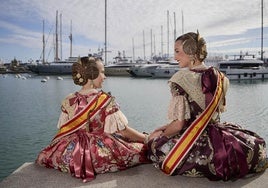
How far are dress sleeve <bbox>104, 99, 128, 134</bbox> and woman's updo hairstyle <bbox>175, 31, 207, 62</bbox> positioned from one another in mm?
937

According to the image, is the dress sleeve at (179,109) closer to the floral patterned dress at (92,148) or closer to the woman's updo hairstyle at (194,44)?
the woman's updo hairstyle at (194,44)

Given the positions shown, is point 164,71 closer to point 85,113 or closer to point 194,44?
point 85,113

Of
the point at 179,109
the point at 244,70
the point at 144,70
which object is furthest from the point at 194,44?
the point at 144,70

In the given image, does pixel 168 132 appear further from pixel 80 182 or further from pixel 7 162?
pixel 7 162

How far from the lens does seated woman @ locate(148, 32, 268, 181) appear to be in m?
2.91

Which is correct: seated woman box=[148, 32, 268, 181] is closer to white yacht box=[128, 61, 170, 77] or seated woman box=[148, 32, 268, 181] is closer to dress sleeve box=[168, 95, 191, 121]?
dress sleeve box=[168, 95, 191, 121]

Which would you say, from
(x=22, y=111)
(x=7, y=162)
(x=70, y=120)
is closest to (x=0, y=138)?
(x=7, y=162)

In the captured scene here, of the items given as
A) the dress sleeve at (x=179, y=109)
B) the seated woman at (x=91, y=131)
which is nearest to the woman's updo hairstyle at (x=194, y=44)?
the dress sleeve at (x=179, y=109)

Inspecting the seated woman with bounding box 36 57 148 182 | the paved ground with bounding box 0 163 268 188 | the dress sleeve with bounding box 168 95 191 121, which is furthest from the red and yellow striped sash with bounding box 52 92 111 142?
the dress sleeve with bounding box 168 95 191 121

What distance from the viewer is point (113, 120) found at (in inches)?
128

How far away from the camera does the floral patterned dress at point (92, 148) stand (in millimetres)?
3174

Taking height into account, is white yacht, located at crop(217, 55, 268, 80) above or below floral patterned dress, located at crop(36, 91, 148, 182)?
above

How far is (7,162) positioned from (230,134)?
7.19 metres

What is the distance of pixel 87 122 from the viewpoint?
129 inches
